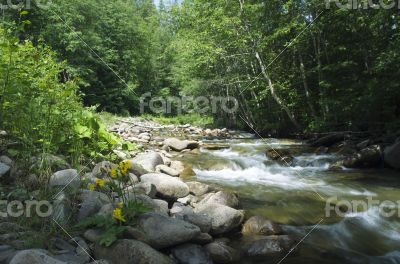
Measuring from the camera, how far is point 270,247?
432 cm

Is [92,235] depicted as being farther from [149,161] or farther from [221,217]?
[149,161]

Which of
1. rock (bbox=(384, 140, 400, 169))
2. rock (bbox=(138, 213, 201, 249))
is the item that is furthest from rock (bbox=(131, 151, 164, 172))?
rock (bbox=(384, 140, 400, 169))

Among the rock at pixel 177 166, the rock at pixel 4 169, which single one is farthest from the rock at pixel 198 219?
the rock at pixel 177 166

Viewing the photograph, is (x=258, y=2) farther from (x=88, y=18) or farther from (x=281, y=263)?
(x=88, y=18)

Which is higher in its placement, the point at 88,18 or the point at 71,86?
the point at 88,18

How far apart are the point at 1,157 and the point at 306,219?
4.57 metres

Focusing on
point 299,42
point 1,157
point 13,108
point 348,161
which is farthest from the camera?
point 299,42

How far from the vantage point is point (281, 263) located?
4.13m

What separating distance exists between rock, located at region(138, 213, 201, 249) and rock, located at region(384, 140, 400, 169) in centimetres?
721

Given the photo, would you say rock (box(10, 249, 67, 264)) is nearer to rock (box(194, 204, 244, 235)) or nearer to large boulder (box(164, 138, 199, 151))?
rock (box(194, 204, 244, 235))

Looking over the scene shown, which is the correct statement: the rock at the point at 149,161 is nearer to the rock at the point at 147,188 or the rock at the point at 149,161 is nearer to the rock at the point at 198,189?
the rock at the point at 198,189

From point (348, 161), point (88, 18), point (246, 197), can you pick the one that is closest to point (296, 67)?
point (348, 161)

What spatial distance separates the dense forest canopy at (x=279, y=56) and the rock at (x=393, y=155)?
163 centimetres

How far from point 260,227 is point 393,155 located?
6033mm
